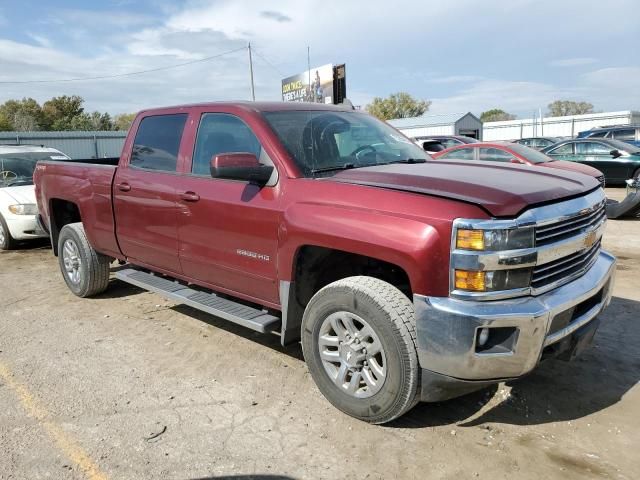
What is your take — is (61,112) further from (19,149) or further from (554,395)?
(554,395)

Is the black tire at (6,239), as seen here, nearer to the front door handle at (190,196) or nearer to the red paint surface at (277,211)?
the red paint surface at (277,211)

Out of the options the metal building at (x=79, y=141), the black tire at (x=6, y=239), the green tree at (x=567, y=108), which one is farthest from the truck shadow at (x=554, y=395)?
the green tree at (x=567, y=108)

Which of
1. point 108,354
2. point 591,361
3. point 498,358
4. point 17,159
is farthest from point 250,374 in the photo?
point 17,159

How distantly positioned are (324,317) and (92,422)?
5.17 feet

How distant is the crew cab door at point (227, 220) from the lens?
3613 mm

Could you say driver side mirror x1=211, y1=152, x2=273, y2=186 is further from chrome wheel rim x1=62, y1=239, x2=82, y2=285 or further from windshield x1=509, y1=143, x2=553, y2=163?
windshield x1=509, y1=143, x2=553, y2=163

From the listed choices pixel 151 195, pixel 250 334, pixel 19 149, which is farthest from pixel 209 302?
pixel 19 149

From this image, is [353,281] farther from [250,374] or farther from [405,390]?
[250,374]

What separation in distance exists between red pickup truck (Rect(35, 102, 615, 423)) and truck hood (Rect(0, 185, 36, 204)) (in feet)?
15.0

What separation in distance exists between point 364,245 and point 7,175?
8611 mm

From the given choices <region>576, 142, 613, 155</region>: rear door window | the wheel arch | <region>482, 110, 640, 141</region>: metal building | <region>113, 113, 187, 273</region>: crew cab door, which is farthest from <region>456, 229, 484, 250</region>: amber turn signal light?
<region>482, 110, 640, 141</region>: metal building

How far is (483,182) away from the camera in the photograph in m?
3.06

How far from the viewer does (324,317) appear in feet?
10.8

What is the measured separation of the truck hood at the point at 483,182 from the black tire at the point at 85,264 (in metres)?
3.36
